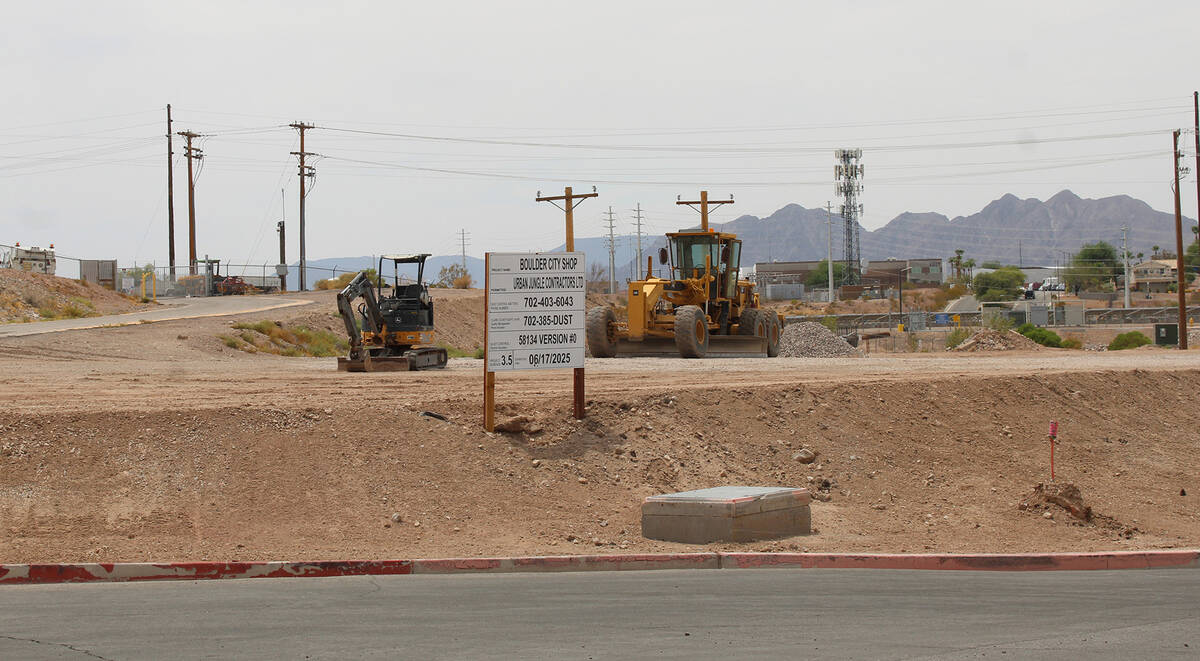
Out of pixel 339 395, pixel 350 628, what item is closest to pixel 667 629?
pixel 350 628

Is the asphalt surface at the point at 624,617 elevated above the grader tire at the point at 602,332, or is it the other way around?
the grader tire at the point at 602,332

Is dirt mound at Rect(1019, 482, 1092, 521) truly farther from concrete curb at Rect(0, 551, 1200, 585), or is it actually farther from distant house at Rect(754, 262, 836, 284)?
distant house at Rect(754, 262, 836, 284)

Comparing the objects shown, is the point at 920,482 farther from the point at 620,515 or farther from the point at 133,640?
the point at 133,640

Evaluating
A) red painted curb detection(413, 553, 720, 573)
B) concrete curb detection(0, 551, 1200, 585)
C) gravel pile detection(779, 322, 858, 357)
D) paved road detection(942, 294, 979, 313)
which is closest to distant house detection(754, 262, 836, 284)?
paved road detection(942, 294, 979, 313)

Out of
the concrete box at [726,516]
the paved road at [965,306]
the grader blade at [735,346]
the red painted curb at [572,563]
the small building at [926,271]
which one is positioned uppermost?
the small building at [926,271]

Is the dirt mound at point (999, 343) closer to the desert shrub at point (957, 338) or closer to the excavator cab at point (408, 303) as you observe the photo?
the desert shrub at point (957, 338)

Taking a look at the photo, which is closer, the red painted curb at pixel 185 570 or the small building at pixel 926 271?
the red painted curb at pixel 185 570

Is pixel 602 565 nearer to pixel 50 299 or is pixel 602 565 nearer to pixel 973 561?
pixel 973 561

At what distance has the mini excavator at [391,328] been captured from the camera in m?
24.1

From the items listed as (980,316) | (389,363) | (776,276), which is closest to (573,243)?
(389,363)

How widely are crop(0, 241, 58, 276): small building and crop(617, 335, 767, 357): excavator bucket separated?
1446 inches

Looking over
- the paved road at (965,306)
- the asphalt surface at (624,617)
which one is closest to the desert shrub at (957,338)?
the asphalt surface at (624,617)

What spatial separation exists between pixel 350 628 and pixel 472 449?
6.04 m

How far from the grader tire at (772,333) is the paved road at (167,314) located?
65.9ft
